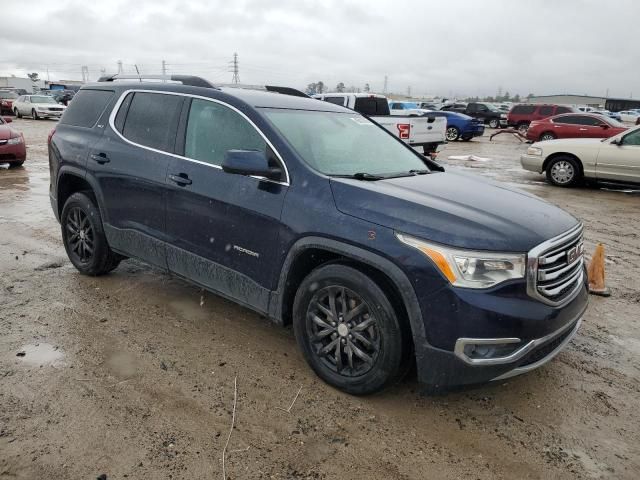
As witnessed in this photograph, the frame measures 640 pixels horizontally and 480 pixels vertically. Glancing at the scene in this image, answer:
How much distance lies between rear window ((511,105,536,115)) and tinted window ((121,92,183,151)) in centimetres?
2810

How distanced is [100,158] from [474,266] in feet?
11.2

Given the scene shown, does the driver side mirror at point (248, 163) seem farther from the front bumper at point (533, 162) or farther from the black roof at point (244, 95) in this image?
the front bumper at point (533, 162)

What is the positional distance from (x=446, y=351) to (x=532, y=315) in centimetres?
50

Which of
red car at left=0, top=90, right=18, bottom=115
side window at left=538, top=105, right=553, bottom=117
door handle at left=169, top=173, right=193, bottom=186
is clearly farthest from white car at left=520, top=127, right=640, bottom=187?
red car at left=0, top=90, right=18, bottom=115

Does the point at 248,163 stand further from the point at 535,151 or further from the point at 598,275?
the point at 535,151

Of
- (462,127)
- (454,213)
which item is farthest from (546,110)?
(454,213)

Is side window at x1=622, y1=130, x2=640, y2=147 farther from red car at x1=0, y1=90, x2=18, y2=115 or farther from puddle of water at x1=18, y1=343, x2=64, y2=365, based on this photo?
red car at x1=0, y1=90, x2=18, y2=115

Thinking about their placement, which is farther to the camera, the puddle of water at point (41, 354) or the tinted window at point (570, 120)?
the tinted window at point (570, 120)

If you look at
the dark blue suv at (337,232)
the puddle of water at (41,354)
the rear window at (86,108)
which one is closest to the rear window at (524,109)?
the dark blue suv at (337,232)

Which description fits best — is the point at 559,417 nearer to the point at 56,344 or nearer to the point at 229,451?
the point at 229,451

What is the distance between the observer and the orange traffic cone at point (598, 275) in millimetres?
4953

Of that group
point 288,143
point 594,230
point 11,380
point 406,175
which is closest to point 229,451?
point 11,380

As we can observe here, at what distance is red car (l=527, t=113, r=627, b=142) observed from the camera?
17906mm

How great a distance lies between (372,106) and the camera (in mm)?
13906
